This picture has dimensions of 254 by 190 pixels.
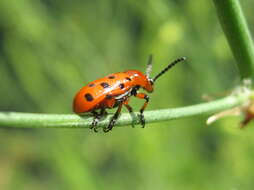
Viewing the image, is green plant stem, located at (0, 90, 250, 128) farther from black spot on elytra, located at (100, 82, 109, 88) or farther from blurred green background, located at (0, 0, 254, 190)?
blurred green background, located at (0, 0, 254, 190)

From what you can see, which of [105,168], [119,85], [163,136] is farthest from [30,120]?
[105,168]

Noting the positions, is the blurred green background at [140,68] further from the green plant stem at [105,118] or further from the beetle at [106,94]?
the green plant stem at [105,118]

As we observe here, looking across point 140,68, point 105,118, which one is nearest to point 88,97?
point 105,118

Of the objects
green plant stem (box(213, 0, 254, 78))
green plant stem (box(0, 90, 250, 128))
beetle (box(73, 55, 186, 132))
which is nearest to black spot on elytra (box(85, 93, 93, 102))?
beetle (box(73, 55, 186, 132))

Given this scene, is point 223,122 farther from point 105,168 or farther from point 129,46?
point 105,168

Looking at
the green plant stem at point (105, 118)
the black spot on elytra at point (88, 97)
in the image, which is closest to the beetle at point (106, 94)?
the black spot on elytra at point (88, 97)
